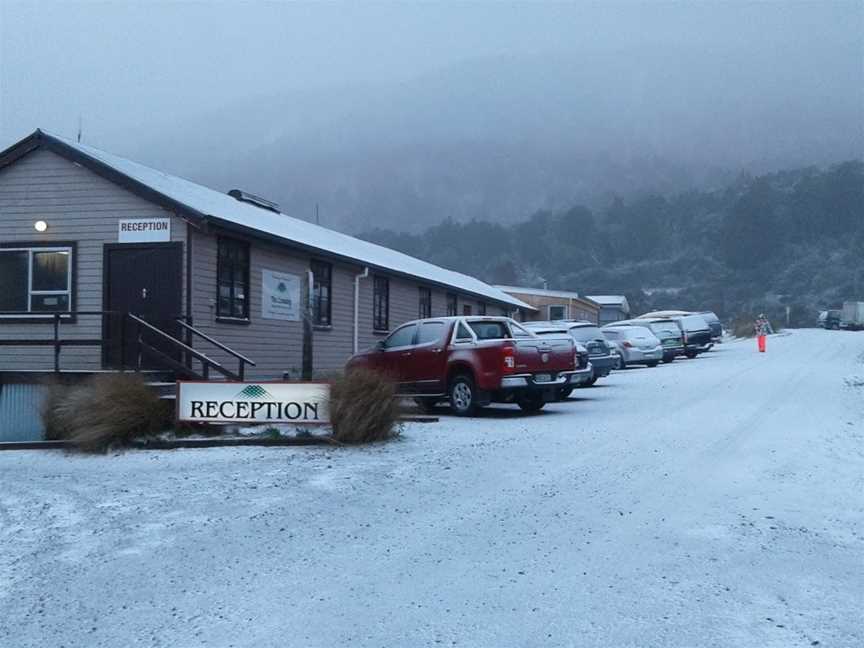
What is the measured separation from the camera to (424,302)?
102ft

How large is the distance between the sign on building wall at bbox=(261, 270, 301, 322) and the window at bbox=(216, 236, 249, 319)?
2.40ft

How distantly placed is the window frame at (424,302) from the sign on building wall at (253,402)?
1765cm

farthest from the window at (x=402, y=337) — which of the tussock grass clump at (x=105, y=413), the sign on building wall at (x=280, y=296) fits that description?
the tussock grass clump at (x=105, y=413)

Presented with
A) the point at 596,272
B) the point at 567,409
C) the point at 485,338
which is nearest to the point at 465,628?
the point at 485,338

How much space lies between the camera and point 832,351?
38.7 m

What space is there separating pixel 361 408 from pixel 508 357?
4.26 meters

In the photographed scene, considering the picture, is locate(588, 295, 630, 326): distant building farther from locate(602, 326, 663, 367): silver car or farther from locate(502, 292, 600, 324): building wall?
locate(602, 326, 663, 367): silver car

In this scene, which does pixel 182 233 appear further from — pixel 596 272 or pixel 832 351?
pixel 596 272

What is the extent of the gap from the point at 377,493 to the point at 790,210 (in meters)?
136

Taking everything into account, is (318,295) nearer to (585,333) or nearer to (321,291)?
(321,291)

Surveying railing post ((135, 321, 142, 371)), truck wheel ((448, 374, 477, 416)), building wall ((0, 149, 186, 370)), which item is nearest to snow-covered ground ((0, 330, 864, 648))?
railing post ((135, 321, 142, 371))

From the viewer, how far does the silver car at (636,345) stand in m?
31.4

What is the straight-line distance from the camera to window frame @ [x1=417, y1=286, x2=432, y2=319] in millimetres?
30547

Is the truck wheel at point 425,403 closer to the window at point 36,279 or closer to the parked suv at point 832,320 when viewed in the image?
the window at point 36,279
